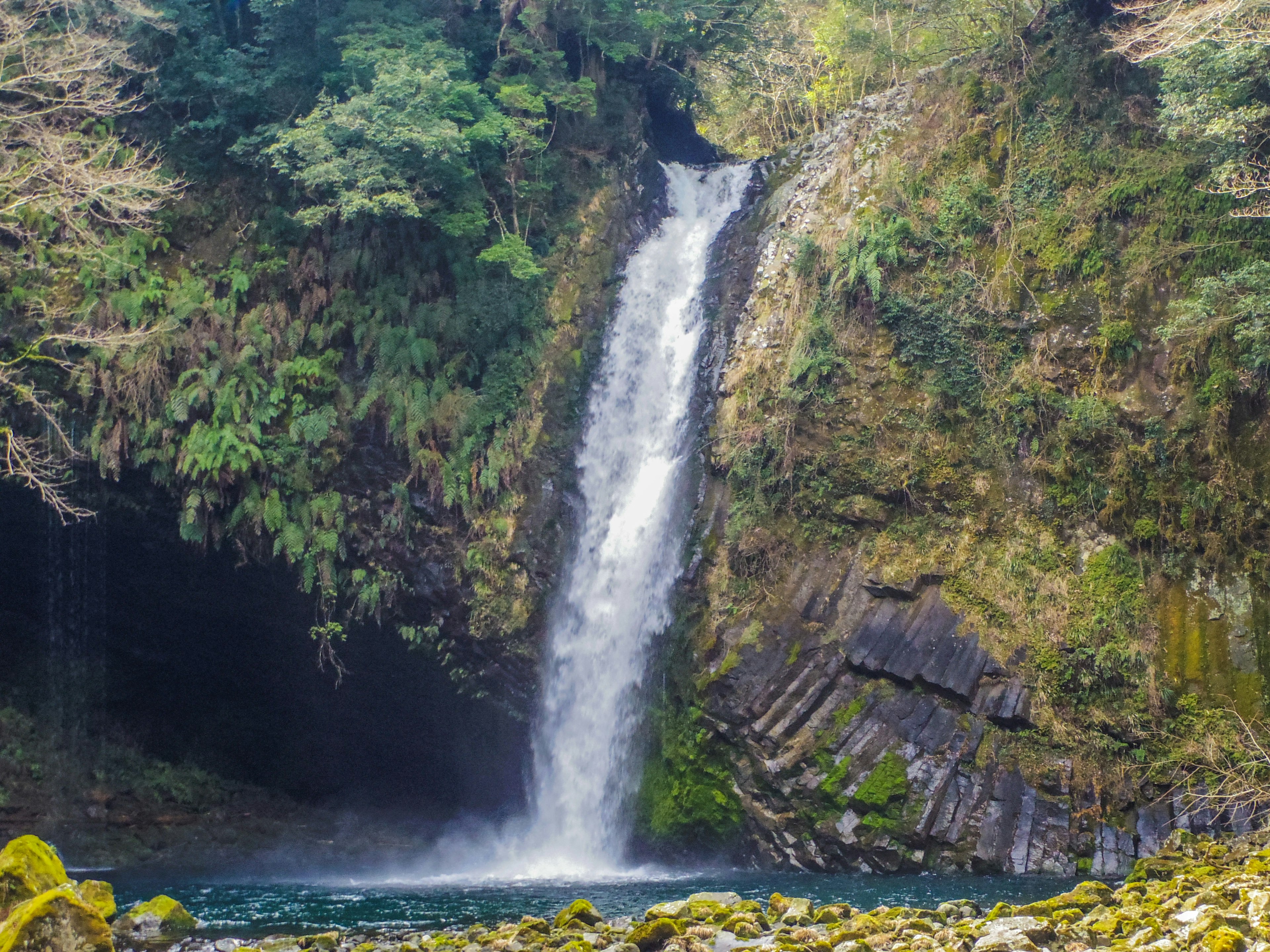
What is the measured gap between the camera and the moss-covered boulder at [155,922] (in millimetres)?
8680

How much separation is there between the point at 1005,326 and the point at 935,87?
4886 millimetres

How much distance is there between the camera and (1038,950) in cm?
642

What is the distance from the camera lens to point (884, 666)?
1196 centimetres

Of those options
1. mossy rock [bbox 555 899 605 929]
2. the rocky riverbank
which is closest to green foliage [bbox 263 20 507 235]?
the rocky riverbank

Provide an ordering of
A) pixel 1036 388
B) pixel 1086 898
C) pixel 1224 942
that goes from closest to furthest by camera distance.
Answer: pixel 1224 942
pixel 1086 898
pixel 1036 388

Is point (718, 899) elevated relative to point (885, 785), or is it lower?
lower

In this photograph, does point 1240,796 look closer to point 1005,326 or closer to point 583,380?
point 1005,326

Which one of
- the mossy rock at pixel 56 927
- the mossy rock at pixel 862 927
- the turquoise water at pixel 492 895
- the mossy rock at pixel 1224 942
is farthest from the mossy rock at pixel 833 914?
the mossy rock at pixel 56 927

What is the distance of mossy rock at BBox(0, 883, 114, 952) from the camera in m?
6.43

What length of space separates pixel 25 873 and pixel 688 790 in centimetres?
775

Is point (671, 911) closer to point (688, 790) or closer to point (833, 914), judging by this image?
point (833, 914)

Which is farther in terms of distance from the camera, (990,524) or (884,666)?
(990,524)

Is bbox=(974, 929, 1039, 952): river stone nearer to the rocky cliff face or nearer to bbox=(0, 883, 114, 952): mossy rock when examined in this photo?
the rocky cliff face

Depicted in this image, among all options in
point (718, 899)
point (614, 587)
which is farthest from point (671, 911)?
point (614, 587)
